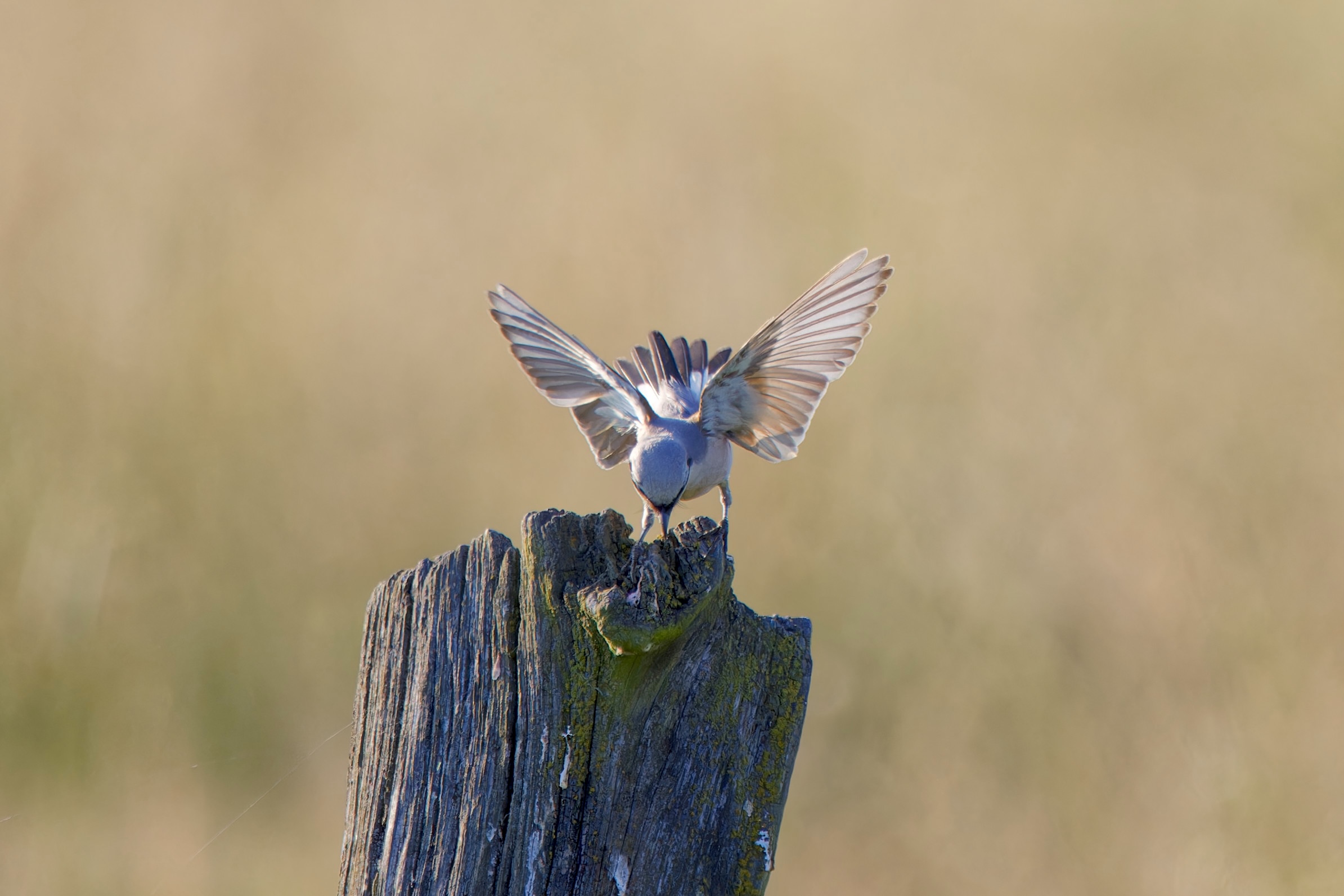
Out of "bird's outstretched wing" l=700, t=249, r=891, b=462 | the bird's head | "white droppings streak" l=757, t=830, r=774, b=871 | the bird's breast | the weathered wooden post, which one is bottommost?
"white droppings streak" l=757, t=830, r=774, b=871

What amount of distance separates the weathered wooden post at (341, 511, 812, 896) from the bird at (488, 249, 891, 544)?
1.30m

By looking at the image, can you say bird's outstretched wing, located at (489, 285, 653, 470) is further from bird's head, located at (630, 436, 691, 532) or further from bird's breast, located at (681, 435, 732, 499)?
bird's head, located at (630, 436, 691, 532)

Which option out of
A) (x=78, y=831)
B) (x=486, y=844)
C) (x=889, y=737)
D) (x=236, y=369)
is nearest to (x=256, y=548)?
(x=236, y=369)

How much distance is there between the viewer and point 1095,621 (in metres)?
5.48

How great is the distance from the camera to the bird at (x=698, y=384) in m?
3.74

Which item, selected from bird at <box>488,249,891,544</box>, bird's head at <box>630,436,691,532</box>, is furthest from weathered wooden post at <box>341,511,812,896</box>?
bird's head at <box>630,436,691,532</box>

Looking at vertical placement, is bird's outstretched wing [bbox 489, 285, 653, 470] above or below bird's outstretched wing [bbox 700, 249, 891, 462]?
above

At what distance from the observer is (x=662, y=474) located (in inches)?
145

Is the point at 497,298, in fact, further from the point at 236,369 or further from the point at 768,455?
the point at 236,369

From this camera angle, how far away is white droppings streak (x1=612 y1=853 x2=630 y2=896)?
6.55ft

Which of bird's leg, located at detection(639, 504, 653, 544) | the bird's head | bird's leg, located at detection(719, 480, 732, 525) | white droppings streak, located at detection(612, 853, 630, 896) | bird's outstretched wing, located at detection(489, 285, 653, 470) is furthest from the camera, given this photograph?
bird's leg, located at detection(719, 480, 732, 525)

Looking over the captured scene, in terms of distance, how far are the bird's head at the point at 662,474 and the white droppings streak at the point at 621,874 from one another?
5.55 feet

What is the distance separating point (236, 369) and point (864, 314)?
4276 mm

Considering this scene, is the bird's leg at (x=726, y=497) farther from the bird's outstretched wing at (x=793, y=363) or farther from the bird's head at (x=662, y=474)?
the bird's head at (x=662, y=474)
